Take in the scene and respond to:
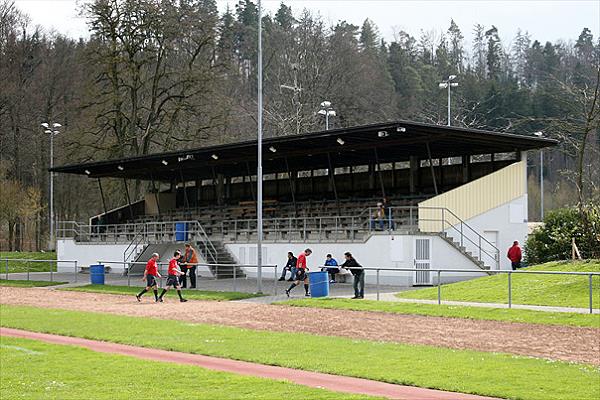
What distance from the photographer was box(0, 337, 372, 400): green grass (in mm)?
12852

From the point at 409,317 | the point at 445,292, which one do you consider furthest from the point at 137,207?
the point at 409,317

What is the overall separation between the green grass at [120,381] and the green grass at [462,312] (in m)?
11.1

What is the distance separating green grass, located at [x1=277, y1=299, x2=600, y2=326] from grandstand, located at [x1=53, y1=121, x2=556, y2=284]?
843 centimetres

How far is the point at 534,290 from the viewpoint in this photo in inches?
1126

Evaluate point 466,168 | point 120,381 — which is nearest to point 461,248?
point 466,168

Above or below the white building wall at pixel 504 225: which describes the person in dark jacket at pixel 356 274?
below

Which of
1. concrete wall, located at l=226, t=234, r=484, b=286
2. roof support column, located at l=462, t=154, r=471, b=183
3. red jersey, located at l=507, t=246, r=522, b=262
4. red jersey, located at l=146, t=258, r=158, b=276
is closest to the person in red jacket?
red jersey, located at l=507, t=246, r=522, b=262

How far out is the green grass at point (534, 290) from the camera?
26859 millimetres

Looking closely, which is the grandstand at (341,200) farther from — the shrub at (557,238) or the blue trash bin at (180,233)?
the shrub at (557,238)

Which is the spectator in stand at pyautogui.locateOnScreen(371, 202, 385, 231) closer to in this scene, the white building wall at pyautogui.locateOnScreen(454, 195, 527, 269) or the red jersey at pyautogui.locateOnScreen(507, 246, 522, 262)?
the white building wall at pyautogui.locateOnScreen(454, 195, 527, 269)

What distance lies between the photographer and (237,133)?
68.3 metres

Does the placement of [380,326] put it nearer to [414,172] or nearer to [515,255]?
[515,255]

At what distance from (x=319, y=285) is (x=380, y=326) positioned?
815 cm

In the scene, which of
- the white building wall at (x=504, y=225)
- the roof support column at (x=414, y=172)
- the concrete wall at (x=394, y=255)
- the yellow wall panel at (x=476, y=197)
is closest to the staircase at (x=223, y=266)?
the concrete wall at (x=394, y=255)
